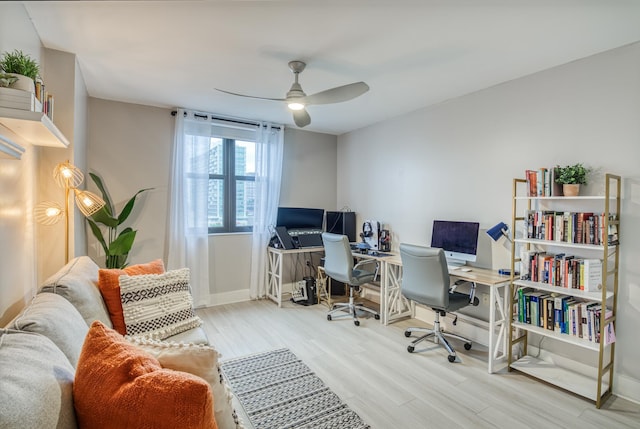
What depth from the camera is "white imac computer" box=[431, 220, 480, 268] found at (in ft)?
10.1

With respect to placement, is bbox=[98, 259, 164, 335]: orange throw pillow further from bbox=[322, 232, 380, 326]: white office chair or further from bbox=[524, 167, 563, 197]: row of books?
bbox=[524, 167, 563, 197]: row of books

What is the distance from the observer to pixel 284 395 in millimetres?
2209

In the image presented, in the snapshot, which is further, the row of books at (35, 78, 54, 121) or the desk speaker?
the desk speaker

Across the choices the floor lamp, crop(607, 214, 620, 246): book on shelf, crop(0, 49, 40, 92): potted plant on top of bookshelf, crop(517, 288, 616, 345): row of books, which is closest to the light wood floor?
crop(517, 288, 616, 345): row of books

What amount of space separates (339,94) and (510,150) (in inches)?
67.0

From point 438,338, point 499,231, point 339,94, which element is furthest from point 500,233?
point 339,94

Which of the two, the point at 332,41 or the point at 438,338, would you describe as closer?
the point at 332,41

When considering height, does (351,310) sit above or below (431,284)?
below

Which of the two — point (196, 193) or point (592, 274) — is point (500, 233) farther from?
point (196, 193)

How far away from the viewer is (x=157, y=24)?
201 cm

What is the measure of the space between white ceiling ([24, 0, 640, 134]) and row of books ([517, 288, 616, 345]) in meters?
1.84

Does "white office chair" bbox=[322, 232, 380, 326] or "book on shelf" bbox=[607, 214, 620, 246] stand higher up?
"book on shelf" bbox=[607, 214, 620, 246]

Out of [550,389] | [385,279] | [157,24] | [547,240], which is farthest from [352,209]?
[157,24]

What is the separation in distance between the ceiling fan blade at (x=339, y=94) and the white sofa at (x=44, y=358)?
1.93 metres
